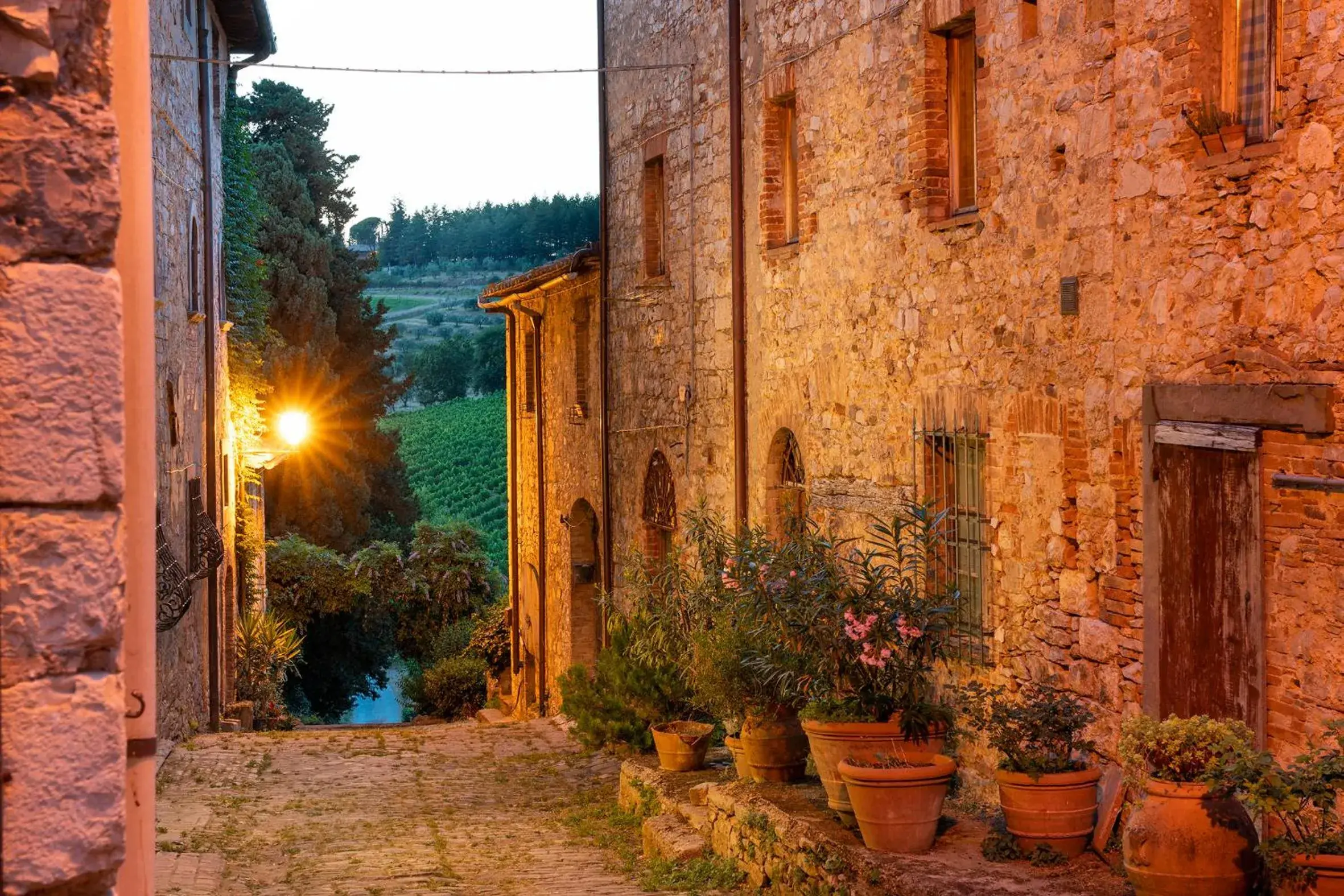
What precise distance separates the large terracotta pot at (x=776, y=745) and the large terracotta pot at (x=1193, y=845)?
3390 millimetres

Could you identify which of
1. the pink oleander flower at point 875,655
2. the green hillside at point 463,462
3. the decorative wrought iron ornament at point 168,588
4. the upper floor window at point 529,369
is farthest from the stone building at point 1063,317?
the green hillside at point 463,462

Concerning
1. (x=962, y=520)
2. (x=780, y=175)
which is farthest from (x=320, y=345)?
(x=962, y=520)

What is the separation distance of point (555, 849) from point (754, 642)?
2068 millimetres

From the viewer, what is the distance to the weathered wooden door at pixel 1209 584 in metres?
6.11

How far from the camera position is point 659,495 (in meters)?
14.3

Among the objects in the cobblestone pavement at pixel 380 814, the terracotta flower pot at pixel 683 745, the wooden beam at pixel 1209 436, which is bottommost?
the cobblestone pavement at pixel 380 814

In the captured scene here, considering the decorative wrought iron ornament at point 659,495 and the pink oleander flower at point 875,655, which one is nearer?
the pink oleander flower at point 875,655

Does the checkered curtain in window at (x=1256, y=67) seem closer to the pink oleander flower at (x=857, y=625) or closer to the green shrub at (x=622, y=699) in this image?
the pink oleander flower at (x=857, y=625)

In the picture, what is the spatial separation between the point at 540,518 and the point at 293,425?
3.28m

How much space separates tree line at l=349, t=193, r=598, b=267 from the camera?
5747 centimetres

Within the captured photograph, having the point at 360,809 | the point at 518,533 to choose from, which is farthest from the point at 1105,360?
the point at 518,533

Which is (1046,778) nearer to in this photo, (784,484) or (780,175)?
(784,484)

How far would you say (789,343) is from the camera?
11180mm

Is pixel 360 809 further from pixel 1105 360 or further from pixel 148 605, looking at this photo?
pixel 148 605
